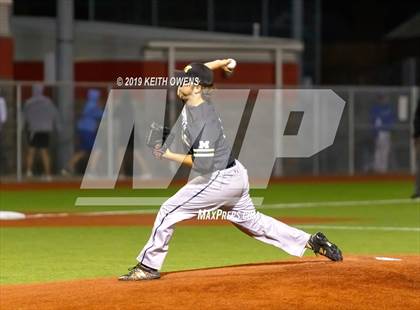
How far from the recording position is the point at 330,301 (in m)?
9.87

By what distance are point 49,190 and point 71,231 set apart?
10.1 meters

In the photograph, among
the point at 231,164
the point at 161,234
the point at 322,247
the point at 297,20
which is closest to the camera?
the point at 161,234

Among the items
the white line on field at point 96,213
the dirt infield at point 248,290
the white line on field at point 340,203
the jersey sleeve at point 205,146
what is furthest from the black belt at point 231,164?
the white line on field at point 340,203

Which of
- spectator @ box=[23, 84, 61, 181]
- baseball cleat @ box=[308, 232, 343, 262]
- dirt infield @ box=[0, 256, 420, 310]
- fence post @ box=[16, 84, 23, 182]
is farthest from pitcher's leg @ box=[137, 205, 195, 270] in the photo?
fence post @ box=[16, 84, 23, 182]

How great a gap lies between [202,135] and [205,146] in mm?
101

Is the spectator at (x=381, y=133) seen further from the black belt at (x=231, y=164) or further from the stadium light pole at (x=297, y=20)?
the black belt at (x=231, y=164)

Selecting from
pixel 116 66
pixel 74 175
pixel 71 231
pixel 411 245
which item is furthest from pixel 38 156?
pixel 411 245

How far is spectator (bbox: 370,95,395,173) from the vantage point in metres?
34.5

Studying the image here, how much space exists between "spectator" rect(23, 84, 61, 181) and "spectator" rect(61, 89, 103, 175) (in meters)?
0.90

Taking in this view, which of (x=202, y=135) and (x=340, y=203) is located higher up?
(x=202, y=135)

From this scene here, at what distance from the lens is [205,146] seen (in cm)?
1074

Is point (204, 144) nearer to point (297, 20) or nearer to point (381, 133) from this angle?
point (381, 133)

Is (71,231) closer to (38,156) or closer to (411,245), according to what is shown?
(411,245)

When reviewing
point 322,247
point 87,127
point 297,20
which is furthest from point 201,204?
point 297,20
